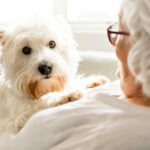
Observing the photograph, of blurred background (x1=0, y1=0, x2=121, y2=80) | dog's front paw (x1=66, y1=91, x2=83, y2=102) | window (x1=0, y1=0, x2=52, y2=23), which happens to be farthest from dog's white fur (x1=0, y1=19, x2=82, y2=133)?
window (x1=0, y1=0, x2=52, y2=23)

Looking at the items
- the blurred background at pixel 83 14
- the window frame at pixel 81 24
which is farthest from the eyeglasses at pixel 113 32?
the window frame at pixel 81 24

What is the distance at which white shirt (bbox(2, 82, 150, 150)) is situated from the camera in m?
0.96

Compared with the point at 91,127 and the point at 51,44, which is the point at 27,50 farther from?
the point at 91,127

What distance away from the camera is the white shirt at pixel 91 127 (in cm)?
96

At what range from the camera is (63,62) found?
5.47 feet

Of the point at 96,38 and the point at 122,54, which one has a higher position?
the point at 122,54

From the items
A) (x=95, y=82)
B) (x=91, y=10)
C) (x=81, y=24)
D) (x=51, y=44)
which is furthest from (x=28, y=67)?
(x=91, y=10)

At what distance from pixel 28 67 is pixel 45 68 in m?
0.10

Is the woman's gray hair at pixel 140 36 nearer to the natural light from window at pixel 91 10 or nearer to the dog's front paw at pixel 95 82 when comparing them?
the dog's front paw at pixel 95 82

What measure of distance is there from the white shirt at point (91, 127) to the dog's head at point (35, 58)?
404mm

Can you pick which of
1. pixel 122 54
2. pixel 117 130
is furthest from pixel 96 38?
pixel 117 130

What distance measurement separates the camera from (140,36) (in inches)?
37.6

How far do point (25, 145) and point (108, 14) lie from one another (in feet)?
6.91

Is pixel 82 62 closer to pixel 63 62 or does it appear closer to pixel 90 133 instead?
pixel 63 62
